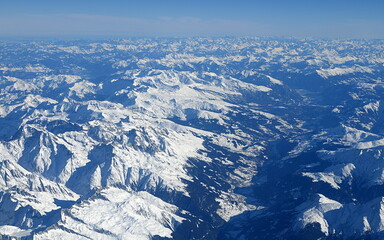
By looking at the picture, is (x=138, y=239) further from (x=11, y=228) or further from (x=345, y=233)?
(x=345, y=233)

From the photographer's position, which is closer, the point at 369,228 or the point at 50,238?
the point at 50,238

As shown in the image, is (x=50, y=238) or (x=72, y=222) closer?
(x=50, y=238)

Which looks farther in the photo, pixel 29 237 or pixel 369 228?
pixel 369 228

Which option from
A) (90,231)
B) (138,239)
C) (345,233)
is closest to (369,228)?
(345,233)

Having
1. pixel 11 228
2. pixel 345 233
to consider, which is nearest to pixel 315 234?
pixel 345 233

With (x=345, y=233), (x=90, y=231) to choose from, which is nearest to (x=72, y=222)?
(x=90, y=231)

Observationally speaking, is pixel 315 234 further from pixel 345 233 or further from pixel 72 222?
pixel 72 222

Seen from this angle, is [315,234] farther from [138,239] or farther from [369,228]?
[138,239]
